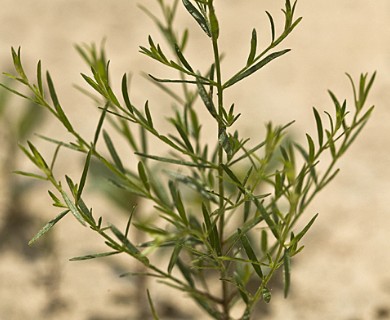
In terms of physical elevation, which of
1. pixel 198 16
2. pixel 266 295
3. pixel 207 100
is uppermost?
pixel 198 16

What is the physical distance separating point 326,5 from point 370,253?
115 centimetres

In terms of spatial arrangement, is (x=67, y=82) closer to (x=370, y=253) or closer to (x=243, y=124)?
(x=243, y=124)

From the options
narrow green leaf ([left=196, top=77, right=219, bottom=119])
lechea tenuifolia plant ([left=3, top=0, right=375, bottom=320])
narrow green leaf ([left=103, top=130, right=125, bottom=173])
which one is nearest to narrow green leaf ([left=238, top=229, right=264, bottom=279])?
lechea tenuifolia plant ([left=3, top=0, right=375, bottom=320])

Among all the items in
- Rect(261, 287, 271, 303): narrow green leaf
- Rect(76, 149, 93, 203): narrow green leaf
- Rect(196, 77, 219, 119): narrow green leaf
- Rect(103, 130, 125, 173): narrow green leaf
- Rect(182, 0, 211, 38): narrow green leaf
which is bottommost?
Rect(261, 287, 271, 303): narrow green leaf

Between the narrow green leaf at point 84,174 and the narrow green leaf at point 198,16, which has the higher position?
the narrow green leaf at point 198,16

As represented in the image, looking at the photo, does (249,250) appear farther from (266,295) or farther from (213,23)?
(213,23)

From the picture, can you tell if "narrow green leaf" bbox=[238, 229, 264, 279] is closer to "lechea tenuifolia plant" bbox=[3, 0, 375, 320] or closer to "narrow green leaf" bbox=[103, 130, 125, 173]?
"lechea tenuifolia plant" bbox=[3, 0, 375, 320]

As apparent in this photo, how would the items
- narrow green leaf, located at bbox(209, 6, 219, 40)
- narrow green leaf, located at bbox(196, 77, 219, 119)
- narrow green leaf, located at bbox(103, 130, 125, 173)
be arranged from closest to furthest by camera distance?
narrow green leaf, located at bbox(209, 6, 219, 40) → narrow green leaf, located at bbox(196, 77, 219, 119) → narrow green leaf, located at bbox(103, 130, 125, 173)

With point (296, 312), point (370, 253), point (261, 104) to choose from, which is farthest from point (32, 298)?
point (261, 104)

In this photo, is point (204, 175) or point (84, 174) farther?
point (204, 175)

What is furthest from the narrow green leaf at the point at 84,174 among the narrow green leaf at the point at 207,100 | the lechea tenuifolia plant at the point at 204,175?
the narrow green leaf at the point at 207,100

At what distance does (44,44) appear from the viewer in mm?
2748

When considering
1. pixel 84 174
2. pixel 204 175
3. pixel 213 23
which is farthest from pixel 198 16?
pixel 204 175

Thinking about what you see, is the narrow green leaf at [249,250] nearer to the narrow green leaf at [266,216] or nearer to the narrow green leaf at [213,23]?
the narrow green leaf at [266,216]
